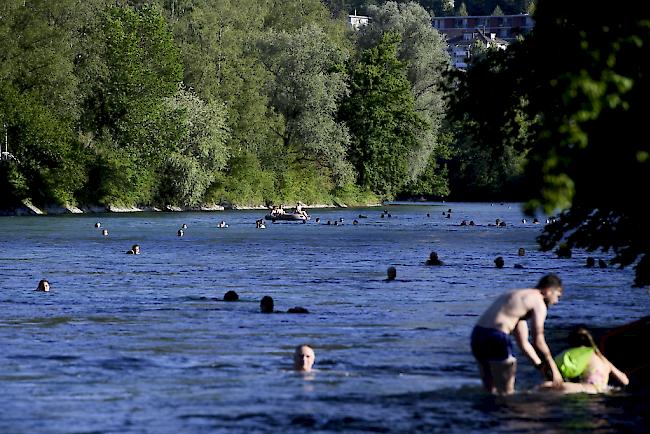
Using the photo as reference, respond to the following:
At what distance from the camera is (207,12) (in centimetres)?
12256

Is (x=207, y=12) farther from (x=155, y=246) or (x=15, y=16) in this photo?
(x=155, y=246)

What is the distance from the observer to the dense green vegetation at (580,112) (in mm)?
14102

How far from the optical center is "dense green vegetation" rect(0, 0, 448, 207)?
102 meters

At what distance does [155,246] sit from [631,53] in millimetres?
49706

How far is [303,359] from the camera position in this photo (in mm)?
24516

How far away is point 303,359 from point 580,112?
11.5m

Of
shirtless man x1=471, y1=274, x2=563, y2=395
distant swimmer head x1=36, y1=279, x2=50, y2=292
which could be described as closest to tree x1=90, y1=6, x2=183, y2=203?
distant swimmer head x1=36, y1=279, x2=50, y2=292

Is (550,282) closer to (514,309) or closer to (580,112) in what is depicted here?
(514,309)

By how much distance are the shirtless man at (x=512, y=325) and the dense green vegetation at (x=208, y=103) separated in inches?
3211

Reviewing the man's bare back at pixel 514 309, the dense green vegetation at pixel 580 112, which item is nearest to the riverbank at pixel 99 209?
the dense green vegetation at pixel 580 112

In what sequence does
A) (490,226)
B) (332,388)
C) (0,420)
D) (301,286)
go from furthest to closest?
(490,226) → (301,286) → (332,388) → (0,420)

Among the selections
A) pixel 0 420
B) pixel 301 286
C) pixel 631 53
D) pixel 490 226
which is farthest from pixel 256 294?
pixel 490 226

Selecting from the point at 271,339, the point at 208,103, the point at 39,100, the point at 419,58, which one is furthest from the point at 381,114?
the point at 271,339

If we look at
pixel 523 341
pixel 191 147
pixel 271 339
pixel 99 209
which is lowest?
pixel 271 339
